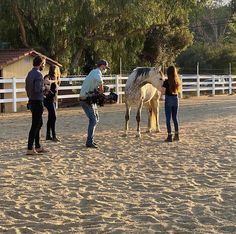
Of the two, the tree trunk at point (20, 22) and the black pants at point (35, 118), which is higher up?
the tree trunk at point (20, 22)

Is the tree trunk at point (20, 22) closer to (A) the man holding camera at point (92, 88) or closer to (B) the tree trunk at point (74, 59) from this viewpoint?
(B) the tree trunk at point (74, 59)

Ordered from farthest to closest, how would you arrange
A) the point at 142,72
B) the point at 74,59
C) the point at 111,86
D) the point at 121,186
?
1. the point at 74,59
2. the point at 111,86
3. the point at 142,72
4. the point at 121,186

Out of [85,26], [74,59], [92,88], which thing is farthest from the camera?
[74,59]

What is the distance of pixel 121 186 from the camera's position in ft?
23.1

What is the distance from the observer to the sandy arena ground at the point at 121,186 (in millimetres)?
5340

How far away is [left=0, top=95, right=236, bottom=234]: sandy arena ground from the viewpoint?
17.5ft

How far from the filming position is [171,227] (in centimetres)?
518

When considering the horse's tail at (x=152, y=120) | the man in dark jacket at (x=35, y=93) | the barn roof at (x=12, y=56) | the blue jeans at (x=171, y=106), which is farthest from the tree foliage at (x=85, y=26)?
the man in dark jacket at (x=35, y=93)

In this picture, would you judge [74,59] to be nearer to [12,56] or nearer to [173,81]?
[12,56]

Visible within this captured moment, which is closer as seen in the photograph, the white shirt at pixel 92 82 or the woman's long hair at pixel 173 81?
the white shirt at pixel 92 82

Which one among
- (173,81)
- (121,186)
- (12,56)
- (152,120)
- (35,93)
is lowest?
(121,186)

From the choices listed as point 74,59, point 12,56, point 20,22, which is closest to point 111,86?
point 74,59

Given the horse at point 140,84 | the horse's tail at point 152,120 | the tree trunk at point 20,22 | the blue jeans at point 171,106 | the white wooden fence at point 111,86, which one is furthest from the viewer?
the tree trunk at point 20,22

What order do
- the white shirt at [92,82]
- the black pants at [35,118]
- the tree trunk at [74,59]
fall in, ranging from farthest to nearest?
the tree trunk at [74,59] → the white shirt at [92,82] → the black pants at [35,118]
